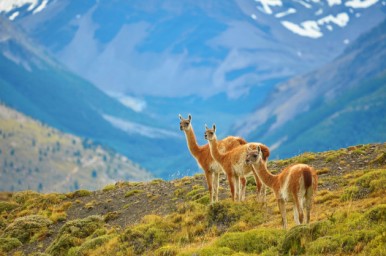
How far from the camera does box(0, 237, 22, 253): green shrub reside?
32.1 metres

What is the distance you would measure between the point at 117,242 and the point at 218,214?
4203 millimetres

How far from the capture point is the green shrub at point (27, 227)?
33.3m

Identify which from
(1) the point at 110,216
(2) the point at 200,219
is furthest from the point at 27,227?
(2) the point at 200,219

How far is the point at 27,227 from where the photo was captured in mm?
33812

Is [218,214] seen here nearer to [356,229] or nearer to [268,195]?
[268,195]

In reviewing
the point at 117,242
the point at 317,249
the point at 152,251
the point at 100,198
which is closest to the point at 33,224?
the point at 100,198

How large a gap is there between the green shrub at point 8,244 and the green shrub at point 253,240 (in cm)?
1379

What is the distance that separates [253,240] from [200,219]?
5.80 m

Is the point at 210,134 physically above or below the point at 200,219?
above

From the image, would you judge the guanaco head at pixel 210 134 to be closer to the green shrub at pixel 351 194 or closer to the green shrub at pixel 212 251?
the green shrub at pixel 351 194

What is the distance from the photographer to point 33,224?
33875 mm

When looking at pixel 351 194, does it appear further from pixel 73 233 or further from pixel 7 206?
pixel 7 206

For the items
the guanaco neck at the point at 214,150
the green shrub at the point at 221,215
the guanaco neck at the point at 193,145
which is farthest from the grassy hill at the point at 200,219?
the guanaco neck at the point at 214,150

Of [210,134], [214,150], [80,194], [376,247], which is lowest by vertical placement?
[376,247]
